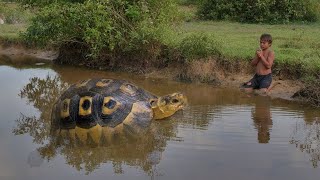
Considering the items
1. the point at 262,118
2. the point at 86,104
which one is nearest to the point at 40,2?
the point at 86,104

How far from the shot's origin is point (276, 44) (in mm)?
11812

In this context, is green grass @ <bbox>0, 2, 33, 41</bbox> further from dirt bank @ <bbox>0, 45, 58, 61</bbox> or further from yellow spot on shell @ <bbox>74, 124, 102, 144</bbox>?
yellow spot on shell @ <bbox>74, 124, 102, 144</bbox>

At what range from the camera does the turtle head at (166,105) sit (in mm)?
6934

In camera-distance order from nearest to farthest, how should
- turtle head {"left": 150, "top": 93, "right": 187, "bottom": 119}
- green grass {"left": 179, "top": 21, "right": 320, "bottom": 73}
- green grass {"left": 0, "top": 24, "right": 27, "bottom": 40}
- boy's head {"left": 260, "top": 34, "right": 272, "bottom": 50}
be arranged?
turtle head {"left": 150, "top": 93, "right": 187, "bottom": 119} < boy's head {"left": 260, "top": 34, "right": 272, "bottom": 50} < green grass {"left": 179, "top": 21, "right": 320, "bottom": 73} < green grass {"left": 0, "top": 24, "right": 27, "bottom": 40}

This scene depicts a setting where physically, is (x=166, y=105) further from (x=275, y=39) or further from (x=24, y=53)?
(x=24, y=53)

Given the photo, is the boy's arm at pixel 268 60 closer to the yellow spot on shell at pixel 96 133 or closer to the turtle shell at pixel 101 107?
the turtle shell at pixel 101 107

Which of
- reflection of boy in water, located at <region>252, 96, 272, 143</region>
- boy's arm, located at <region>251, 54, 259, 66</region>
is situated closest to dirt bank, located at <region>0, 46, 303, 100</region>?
reflection of boy in water, located at <region>252, 96, 272, 143</region>

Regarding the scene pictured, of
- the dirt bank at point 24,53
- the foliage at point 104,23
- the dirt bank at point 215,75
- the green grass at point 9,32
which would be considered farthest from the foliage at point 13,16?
the dirt bank at point 215,75

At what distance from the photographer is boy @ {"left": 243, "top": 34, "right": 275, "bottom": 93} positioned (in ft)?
29.2

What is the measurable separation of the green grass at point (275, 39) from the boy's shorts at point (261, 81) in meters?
0.71

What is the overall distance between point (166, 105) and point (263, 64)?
2.86 m

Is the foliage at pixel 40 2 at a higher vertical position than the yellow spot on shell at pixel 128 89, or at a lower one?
higher

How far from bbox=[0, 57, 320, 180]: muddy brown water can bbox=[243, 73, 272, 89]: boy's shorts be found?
32cm

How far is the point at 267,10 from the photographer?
16.8 metres
